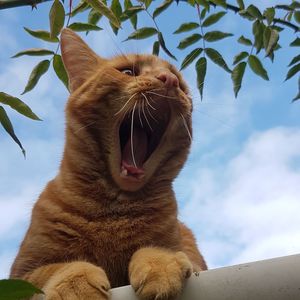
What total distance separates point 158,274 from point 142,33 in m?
1.10

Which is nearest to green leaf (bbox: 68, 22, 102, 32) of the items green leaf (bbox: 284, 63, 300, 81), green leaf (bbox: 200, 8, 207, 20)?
green leaf (bbox: 200, 8, 207, 20)

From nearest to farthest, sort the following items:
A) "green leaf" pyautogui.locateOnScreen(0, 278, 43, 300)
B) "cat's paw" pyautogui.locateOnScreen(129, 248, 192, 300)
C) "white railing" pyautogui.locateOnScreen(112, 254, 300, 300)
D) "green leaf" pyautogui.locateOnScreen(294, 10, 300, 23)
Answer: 1. "green leaf" pyautogui.locateOnScreen(0, 278, 43, 300)
2. "white railing" pyautogui.locateOnScreen(112, 254, 300, 300)
3. "cat's paw" pyautogui.locateOnScreen(129, 248, 192, 300)
4. "green leaf" pyautogui.locateOnScreen(294, 10, 300, 23)

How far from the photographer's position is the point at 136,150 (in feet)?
7.54

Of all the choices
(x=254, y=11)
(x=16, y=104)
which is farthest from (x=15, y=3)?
(x=254, y=11)

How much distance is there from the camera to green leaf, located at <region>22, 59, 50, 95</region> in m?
1.97

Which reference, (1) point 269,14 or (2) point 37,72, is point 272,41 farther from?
(2) point 37,72

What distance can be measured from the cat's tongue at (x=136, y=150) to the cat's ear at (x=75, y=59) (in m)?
0.43

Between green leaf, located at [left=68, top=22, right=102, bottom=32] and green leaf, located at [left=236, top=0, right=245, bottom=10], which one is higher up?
green leaf, located at [left=236, top=0, right=245, bottom=10]

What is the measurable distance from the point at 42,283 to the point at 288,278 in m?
0.92

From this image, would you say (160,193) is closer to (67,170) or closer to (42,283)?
(67,170)

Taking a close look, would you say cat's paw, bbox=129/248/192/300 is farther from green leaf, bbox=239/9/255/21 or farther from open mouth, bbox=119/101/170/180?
green leaf, bbox=239/9/255/21

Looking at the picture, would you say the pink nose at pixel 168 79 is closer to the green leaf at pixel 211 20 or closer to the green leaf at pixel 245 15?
the green leaf at pixel 211 20

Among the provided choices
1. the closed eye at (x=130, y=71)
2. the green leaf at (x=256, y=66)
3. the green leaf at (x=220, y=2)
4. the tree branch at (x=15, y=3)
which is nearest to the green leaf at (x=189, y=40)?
the green leaf at (x=220, y=2)

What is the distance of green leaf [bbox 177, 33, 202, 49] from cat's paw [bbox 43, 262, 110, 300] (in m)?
1.00
